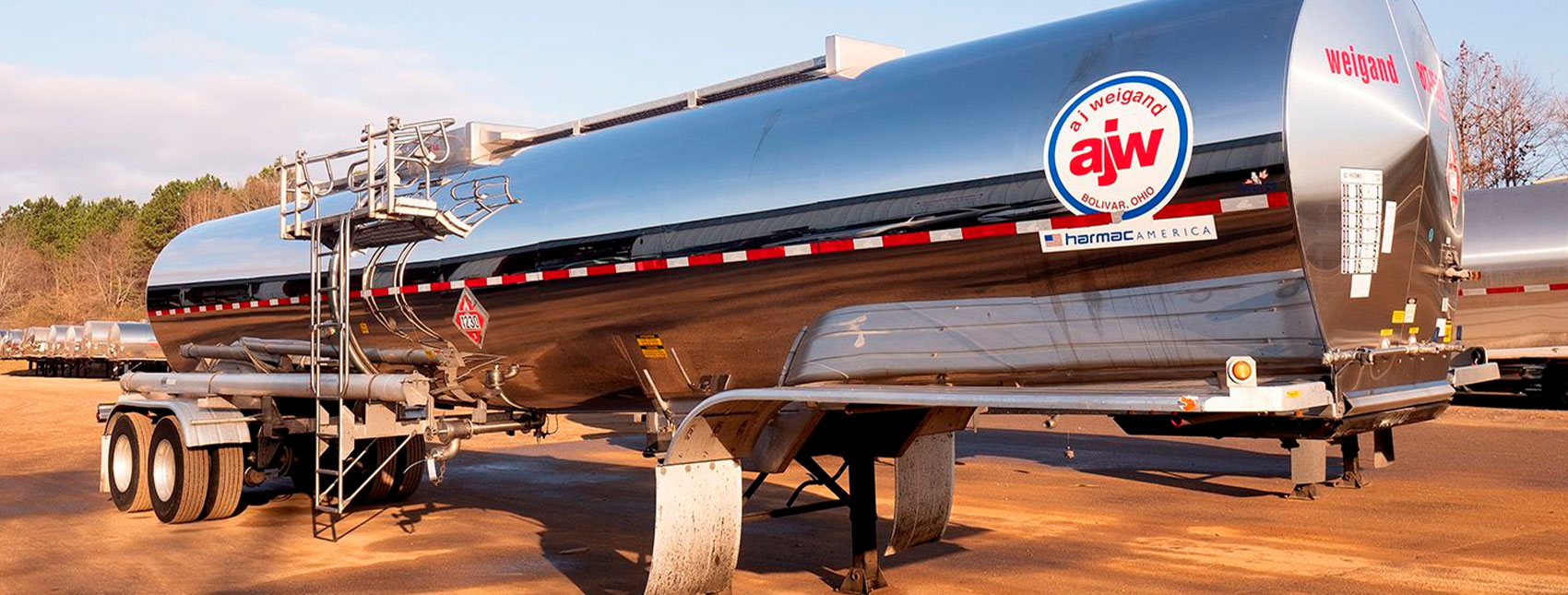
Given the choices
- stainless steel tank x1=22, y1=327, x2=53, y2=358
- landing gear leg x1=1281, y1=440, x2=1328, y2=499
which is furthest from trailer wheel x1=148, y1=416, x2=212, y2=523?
stainless steel tank x1=22, y1=327, x2=53, y2=358

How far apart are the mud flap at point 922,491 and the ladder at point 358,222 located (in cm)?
323

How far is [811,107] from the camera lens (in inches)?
282

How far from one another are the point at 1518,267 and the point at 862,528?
15.0 meters

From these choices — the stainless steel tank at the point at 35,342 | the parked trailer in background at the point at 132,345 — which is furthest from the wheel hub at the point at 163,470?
the stainless steel tank at the point at 35,342

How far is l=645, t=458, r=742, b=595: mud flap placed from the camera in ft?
23.3

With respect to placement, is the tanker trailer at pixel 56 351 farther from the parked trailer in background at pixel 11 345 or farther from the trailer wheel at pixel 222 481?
A: the trailer wheel at pixel 222 481

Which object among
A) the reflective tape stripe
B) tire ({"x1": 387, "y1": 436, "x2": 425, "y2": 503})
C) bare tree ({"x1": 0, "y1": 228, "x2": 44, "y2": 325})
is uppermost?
bare tree ({"x1": 0, "y1": 228, "x2": 44, "y2": 325})

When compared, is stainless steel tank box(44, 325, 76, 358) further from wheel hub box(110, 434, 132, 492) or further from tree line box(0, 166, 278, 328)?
wheel hub box(110, 434, 132, 492)

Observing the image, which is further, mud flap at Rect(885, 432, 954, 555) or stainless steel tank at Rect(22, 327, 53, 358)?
stainless steel tank at Rect(22, 327, 53, 358)

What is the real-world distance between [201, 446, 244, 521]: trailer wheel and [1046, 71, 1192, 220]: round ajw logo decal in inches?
341

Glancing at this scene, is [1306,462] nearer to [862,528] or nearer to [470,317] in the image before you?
[862,528]

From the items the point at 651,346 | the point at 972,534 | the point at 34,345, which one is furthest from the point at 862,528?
the point at 34,345

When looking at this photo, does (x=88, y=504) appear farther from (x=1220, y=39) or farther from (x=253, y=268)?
(x=1220, y=39)

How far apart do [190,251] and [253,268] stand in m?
1.39
